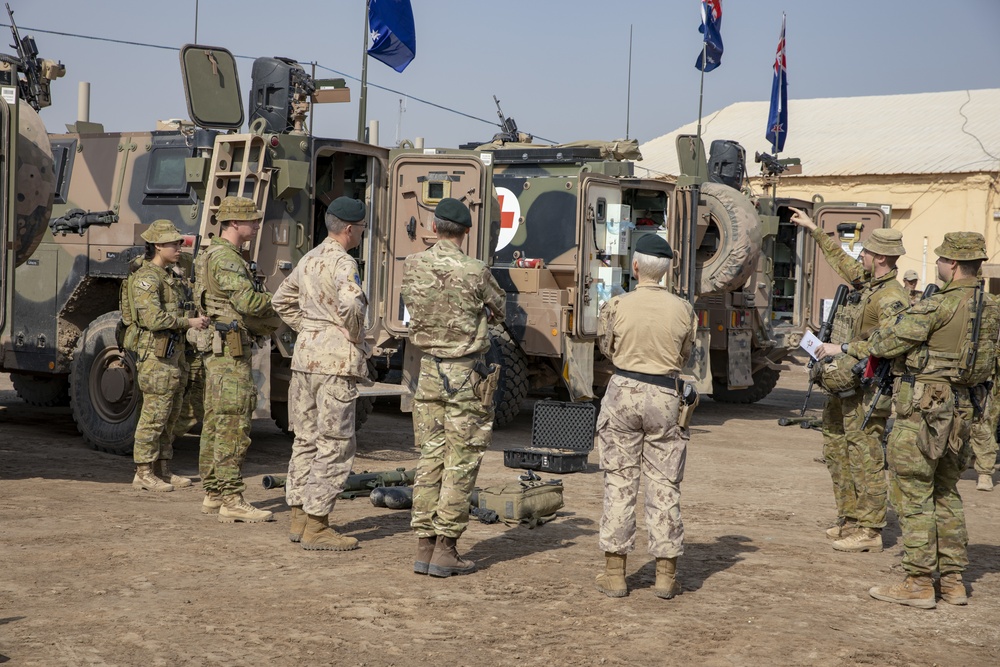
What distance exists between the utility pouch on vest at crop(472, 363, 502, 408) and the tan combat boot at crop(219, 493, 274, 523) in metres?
1.76

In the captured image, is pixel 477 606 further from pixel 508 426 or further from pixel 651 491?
pixel 508 426

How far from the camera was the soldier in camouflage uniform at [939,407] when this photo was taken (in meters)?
5.24

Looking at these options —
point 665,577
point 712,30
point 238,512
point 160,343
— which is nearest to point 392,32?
point 712,30

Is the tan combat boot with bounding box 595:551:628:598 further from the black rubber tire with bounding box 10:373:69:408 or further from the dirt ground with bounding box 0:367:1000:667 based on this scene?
the black rubber tire with bounding box 10:373:69:408

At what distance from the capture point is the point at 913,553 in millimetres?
5289

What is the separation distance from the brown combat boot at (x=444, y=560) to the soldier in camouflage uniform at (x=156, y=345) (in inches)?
103

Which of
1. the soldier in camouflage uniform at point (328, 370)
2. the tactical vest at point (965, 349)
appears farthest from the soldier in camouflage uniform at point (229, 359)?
the tactical vest at point (965, 349)

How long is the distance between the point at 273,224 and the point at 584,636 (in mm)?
5023

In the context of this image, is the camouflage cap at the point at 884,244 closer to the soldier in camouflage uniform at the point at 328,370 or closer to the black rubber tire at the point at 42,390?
the soldier in camouflage uniform at the point at 328,370

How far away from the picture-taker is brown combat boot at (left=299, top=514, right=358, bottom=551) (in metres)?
5.76

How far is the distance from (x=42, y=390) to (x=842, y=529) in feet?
25.4

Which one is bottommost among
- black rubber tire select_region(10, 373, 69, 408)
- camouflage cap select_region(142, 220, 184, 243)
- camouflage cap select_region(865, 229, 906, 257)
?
black rubber tire select_region(10, 373, 69, 408)

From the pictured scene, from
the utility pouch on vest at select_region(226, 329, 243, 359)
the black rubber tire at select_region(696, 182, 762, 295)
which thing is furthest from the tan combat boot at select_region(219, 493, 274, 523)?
the black rubber tire at select_region(696, 182, 762, 295)

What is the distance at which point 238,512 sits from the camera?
6.39 m
